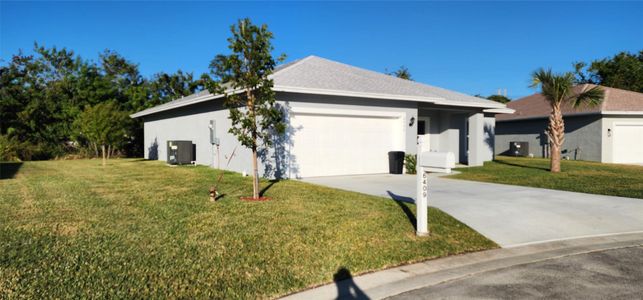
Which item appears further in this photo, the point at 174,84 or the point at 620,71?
the point at 620,71

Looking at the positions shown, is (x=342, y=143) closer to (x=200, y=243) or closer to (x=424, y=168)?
(x=424, y=168)

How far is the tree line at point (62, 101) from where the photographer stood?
82.7 ft

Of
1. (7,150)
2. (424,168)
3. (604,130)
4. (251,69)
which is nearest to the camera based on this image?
(424,168)

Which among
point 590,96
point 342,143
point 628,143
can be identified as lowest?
point 342,143

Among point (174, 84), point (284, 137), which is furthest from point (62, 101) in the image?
point (284, 137)

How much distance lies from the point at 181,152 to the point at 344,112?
26.6 feet

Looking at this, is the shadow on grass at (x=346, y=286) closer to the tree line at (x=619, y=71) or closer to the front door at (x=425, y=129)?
the front door at (x=425, y=129)

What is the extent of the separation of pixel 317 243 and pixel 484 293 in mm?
2252

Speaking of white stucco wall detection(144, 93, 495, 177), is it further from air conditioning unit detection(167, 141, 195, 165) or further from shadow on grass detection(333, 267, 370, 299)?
shadow on grass detection(333, 267, 370, 299)

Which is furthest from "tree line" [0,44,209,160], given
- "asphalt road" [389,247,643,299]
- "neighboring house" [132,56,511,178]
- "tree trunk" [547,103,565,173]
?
"tree trunk" [547,103,565,173]

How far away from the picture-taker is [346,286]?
168 inches

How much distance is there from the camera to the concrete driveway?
6.48m

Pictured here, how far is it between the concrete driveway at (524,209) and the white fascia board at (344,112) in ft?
8.40

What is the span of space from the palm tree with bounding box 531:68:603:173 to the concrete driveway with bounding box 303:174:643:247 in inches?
236
